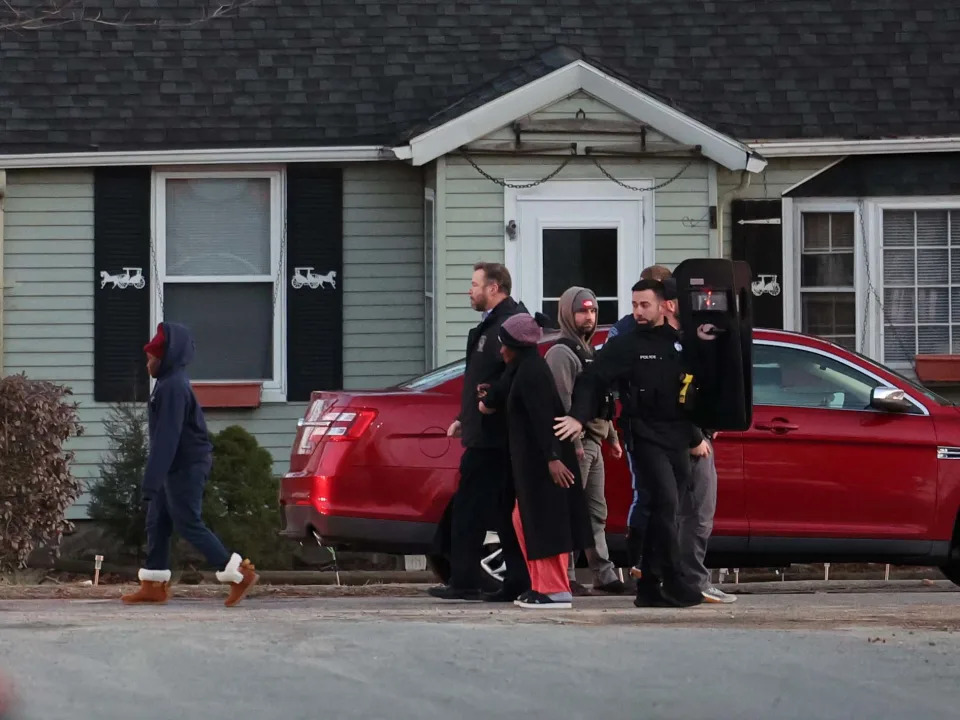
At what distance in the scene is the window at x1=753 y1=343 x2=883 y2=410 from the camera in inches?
460

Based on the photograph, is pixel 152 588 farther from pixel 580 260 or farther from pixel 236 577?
pixel 580 260

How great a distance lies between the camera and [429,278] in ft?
53.2

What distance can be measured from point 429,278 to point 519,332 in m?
6.05

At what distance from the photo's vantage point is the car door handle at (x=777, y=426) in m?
11.5

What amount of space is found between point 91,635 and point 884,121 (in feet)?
31.6

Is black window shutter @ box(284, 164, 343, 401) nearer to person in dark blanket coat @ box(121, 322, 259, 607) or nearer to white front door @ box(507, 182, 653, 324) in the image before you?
white front door @ box(507, 182, 653, 324)

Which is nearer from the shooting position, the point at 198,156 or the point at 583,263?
the point at 583,263

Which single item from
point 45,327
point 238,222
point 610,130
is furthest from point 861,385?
point 45,327

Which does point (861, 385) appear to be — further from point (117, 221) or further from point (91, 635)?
point (117, 221)

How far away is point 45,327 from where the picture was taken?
53.3 feet

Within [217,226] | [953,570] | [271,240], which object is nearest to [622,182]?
[271,240]

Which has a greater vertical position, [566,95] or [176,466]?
[566,95]

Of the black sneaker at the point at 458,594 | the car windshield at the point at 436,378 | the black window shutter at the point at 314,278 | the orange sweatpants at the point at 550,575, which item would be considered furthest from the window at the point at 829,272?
the orange sweatpants at the point at 550,575

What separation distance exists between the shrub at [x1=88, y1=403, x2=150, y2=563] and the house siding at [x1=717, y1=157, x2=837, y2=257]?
16.5ft
